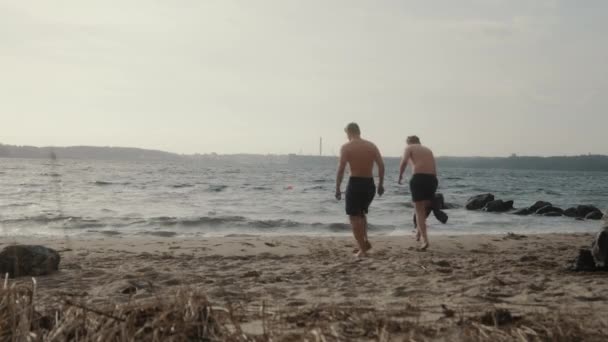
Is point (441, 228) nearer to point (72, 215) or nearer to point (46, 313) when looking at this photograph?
point (72, 215)

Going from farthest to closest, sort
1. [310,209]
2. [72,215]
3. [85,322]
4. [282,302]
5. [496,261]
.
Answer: [310,209] → [72,215] → [496,261] → [282,302] → [85,322]

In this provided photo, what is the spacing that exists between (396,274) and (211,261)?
2.39 metres

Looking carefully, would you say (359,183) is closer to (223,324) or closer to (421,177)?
(421,177)

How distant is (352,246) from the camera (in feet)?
25.7

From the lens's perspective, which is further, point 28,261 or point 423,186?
point 423,186

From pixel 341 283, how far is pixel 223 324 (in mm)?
2188

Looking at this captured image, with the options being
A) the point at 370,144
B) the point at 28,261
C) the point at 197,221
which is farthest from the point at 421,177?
the point at 197,221

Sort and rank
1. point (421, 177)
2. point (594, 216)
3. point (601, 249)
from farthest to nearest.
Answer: point (594, 216)
point (421, 177)
point (601, 249)

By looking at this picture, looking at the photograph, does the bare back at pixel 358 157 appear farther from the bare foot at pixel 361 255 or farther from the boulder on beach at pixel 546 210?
the boulder on beach at pixel 546 210

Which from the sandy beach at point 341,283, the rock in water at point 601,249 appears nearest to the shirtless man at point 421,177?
the sandy beach at point 341,283

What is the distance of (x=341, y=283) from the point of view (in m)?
4.42

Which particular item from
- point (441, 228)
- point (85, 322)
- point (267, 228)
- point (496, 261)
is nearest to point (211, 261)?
point (496, 261)

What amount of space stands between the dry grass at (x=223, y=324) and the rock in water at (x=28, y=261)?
Answer: 2757mm

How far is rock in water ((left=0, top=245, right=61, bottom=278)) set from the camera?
4.94 meters
